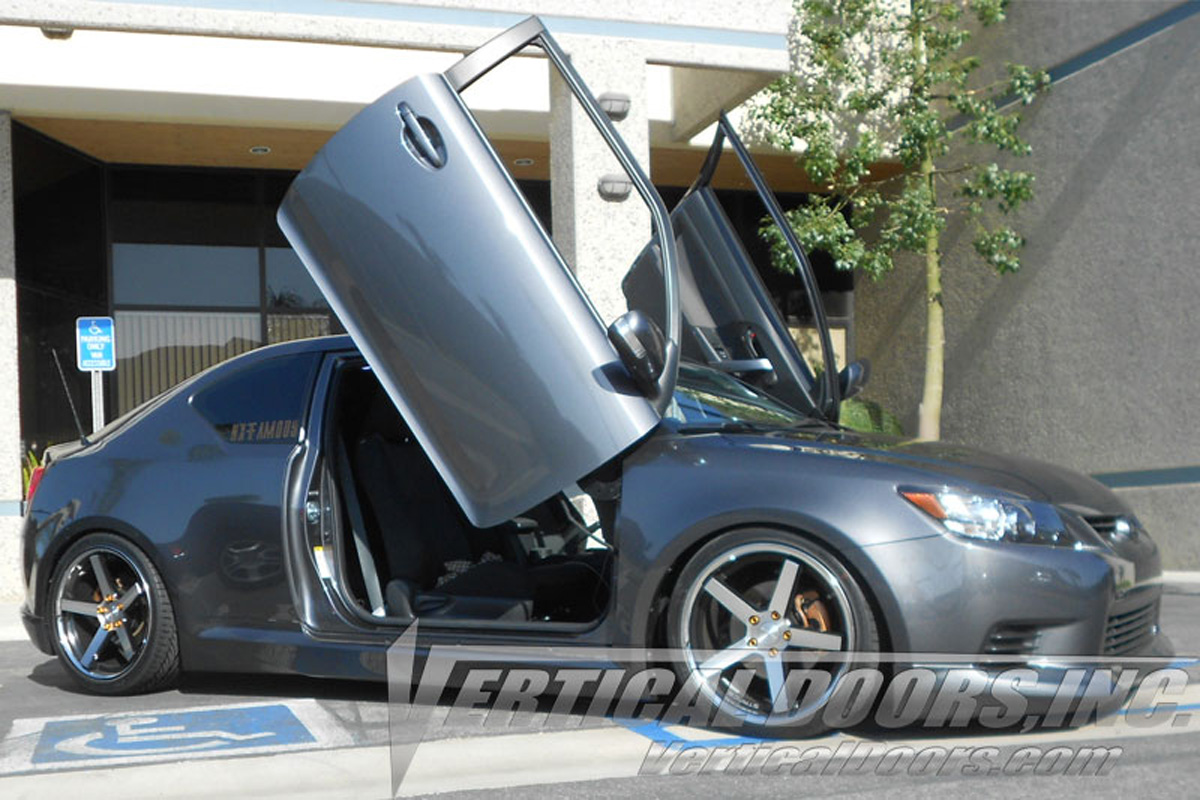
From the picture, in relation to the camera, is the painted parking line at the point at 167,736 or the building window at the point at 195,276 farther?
the building window at the point at 195,276

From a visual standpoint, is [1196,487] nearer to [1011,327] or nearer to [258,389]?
[1011,327]

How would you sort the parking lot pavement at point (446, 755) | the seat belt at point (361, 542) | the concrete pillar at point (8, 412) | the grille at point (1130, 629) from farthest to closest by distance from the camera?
the concrete pillar at point (8, 412), the seat belt at point (361, 542), the grille at point (1130, 629), the parking lot pavement at point (446, 755)

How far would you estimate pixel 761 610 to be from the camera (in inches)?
157

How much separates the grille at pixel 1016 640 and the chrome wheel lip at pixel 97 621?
3055 mm

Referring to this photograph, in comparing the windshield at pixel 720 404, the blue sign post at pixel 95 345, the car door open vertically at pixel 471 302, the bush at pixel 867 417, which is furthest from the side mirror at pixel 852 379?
the bush at pixel 867 417

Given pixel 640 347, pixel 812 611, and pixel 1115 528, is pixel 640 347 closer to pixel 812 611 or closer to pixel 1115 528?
pixel 812 611

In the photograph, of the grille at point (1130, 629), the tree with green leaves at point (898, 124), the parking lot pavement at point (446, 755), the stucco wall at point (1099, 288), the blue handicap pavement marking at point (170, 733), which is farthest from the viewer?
the tree with green leaves at point (898, 124)

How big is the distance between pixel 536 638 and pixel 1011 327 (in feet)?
34.1

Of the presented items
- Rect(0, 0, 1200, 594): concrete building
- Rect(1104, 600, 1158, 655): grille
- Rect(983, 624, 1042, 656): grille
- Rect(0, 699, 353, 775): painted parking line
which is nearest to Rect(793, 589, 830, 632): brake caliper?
Rect(983, 624, 1042, 656): grille

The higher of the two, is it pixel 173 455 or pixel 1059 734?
pixel 173 455

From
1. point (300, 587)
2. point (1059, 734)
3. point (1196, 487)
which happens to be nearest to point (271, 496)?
point (300, 587)

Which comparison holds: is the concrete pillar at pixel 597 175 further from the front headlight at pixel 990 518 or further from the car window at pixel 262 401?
the front headlight at pixel 990 518

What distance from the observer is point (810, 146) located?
12945 mm

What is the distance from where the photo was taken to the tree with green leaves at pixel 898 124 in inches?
502
